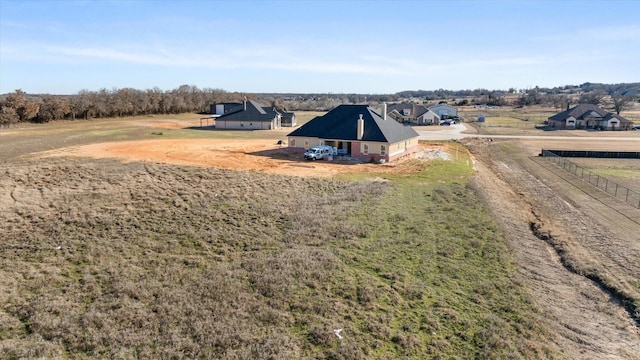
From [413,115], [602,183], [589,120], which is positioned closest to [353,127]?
[602,183]

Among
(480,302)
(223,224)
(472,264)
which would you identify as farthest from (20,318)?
(472,264)

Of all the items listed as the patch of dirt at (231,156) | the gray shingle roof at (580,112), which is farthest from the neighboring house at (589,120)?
the patch of dirt at (231,156)

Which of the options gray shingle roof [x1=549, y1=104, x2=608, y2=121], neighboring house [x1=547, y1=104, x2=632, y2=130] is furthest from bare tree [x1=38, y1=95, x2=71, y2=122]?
gray shingle roof [x1=549, y1=104, x2=608, y2=121]

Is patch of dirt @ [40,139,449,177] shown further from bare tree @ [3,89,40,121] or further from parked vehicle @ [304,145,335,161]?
bare tree @ [3,89,40,121]

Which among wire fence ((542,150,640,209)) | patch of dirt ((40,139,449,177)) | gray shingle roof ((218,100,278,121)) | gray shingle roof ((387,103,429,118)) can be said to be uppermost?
gray shingle roof ((387,103,429,118))

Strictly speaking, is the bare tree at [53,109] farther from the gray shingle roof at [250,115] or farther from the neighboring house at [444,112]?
the neighboring house at [444,112]

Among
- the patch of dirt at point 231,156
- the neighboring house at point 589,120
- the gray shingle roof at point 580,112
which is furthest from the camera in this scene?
the gray shingle roof at point 580,112

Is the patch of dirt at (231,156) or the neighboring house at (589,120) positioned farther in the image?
the neighboring house at (589,120)
